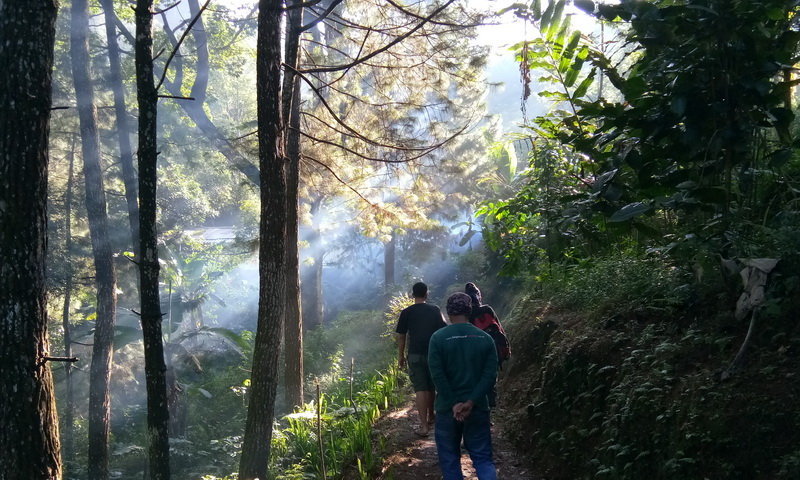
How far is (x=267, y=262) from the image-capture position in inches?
317

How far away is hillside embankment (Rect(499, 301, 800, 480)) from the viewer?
369 centimetres

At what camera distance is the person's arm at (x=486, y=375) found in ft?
16.4

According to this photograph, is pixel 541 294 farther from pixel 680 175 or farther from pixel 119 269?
pixel 119 269

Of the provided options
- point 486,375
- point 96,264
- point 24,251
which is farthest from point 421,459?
point 96,264

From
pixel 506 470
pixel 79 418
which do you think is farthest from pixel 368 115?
pixel 79 418

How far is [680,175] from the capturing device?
4.71m

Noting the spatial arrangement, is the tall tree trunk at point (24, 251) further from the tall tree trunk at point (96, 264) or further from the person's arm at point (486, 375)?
the tall tree trunk at point (96, 264)

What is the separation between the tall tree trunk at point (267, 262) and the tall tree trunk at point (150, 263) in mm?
1730

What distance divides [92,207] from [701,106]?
16824 millimetres

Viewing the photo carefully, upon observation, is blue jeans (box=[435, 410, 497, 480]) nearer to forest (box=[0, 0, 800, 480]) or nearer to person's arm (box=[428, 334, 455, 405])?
person's arm (box=[428, 334, 455, 405])

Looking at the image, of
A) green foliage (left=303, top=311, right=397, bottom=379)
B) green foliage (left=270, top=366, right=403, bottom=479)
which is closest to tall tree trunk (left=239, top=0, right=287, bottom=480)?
green foliage (left=270, top=366, right=403, bottom=479)


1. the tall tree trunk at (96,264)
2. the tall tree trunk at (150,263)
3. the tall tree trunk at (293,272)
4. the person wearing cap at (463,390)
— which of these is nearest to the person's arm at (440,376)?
the person wearing cap at (463,390)

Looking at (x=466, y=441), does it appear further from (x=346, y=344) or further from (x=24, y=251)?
(x=346, y=344)

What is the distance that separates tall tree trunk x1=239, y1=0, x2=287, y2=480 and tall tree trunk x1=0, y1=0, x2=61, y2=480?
3105mm
